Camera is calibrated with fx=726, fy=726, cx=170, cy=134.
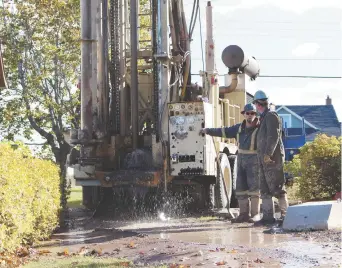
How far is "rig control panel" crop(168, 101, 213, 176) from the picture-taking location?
1126cm

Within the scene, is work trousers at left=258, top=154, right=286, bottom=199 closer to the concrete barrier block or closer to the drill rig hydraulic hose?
the concrete barrier block

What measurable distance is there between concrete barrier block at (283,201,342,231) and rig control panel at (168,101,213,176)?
7.63ft

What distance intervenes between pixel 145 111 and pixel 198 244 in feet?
14.3

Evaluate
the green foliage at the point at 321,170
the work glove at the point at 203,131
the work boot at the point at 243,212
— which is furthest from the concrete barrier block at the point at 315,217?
the green foliage at the point at 321,170

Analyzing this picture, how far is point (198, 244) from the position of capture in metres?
8.25

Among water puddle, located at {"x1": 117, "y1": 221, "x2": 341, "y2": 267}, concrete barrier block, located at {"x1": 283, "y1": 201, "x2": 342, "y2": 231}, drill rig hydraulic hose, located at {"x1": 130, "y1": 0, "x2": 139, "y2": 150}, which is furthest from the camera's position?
drill rig hydraulic hose, located at {"x1": 130, "y1": 0, "x2": 139, "y2": 150}

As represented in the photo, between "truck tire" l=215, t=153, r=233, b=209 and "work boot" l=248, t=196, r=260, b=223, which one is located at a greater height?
"truck tire" l=215, t=153, r=233, b=209

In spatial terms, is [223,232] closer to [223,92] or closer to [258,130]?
[258,130]

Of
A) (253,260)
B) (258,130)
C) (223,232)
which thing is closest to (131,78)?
(258,130)

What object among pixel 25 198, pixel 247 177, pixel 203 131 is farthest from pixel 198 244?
pixel 203 131

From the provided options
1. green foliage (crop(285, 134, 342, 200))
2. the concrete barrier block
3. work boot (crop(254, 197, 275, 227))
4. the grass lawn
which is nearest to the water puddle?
the concrete barrier block

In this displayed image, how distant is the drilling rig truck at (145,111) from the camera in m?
11.3

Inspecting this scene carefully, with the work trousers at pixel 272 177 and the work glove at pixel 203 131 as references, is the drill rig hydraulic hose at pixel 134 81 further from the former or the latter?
the work trousers at pixel 272 177

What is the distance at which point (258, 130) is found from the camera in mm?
10617
